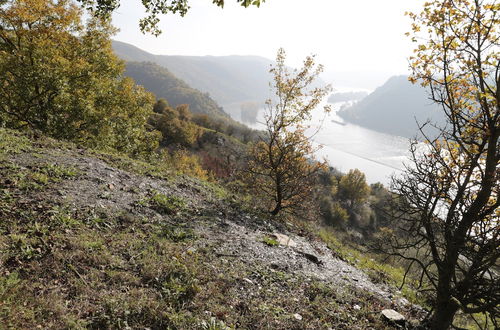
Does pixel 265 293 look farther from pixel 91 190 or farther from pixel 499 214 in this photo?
pixel 91 190

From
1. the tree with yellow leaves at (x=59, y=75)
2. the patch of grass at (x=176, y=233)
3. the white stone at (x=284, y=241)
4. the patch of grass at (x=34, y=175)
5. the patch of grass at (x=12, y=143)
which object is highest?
the tree with yellow leaves at (x=59, y=75)

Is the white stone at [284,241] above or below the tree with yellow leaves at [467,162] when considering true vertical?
below

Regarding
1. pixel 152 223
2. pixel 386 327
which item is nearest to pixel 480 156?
pixel 386 327

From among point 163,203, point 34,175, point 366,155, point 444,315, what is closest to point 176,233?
point 163,203

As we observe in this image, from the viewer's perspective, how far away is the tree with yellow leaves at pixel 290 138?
53.1 ft

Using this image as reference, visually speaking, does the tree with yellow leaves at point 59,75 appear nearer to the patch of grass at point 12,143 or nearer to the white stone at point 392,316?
the patch of grass at point 12,143

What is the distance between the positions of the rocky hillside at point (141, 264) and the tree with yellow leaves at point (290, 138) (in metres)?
5.02

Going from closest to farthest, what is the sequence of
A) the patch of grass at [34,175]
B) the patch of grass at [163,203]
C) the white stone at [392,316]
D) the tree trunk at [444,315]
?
the tree trunk at [444,315] < the white stone at [392,316] < the patch of grass at [34,175] < the patch of grass at [163,203]

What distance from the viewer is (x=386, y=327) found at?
Answer: 746cm

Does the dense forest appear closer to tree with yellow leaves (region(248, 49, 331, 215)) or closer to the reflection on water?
tree with yellow leaves (region(248, 49, 331, 215))

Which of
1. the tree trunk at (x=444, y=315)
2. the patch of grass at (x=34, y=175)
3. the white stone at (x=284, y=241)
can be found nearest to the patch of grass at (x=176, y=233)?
the patch of grass at (x=34, y=175)

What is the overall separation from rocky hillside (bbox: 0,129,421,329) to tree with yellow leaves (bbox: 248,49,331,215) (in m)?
5.02

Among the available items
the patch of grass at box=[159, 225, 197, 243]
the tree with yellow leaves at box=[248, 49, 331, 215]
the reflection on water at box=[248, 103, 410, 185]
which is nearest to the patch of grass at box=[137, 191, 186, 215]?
the patch of grass at box=[159, 225, 197, 243]

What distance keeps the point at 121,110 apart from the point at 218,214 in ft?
54.5
